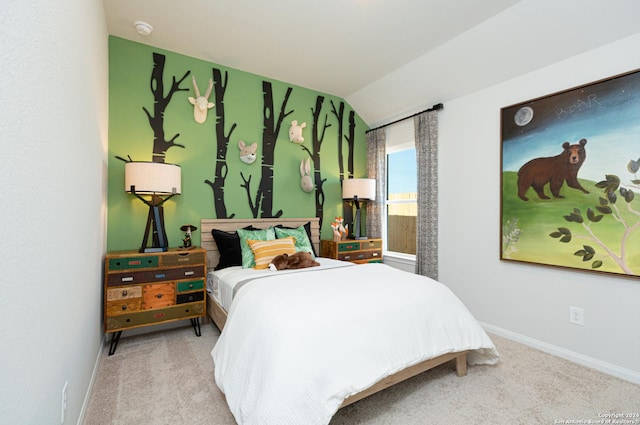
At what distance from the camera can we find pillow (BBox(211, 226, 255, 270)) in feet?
9.94

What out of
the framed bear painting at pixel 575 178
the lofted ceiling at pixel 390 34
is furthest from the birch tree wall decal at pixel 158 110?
the framed bear painting at pixel 575 178

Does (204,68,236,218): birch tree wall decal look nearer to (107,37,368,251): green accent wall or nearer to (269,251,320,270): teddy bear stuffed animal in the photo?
(107,37,368,251): green accent wall

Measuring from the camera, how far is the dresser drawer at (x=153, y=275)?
241cm

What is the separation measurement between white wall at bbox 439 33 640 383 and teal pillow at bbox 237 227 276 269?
80.1 inches

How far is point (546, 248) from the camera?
2566mm

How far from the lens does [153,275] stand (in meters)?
2.55

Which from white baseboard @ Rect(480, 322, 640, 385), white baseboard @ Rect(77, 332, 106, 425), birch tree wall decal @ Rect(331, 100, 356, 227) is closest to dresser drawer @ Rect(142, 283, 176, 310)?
white baseboard @ Rect(77, 332, 106, 425)

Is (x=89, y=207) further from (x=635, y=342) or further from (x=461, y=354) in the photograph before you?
(x=635, y=342)

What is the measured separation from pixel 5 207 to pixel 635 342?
3451 mm

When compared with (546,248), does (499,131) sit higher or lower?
higher

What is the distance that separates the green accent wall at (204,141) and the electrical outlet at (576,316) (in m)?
2.73

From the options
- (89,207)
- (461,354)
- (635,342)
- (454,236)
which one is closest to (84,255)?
(89,207)

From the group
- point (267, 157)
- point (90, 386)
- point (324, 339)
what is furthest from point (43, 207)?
point (267, 157)

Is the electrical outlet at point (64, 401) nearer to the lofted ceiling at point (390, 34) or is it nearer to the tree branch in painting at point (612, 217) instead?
the lofted ceiling at point (390, 34)
